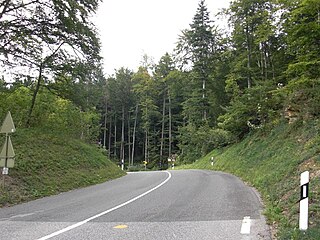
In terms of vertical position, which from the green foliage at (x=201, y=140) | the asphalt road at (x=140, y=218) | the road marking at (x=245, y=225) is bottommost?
the asphalt road at (x=140, y=218)

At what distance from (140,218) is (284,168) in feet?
20.8

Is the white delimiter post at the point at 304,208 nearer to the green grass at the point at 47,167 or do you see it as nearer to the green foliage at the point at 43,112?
the green grass at the point at 47,167

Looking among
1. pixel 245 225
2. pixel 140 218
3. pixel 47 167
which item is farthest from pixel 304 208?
pixel 47 167

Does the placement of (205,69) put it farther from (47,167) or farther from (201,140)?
(47,167)

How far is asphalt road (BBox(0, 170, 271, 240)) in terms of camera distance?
5773 mm

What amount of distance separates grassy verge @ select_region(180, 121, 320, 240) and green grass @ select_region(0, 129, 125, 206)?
7.52 meters

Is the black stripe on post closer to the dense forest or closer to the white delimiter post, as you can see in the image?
the white delimiter post

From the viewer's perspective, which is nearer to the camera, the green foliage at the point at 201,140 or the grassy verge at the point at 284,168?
the grassy verge at the point at 284,168

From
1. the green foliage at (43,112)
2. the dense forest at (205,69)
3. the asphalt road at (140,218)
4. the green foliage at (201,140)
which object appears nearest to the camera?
the asphalt road at (140,218)

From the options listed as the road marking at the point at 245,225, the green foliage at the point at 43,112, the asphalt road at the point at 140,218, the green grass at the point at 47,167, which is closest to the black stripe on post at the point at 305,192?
the asphalt road at the point at 140,218

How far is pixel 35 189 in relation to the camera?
11.8 meters

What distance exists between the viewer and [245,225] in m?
6.30

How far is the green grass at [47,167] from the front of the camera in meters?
11.5

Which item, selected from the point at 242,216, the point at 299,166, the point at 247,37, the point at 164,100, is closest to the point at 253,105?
the point at 247,37
